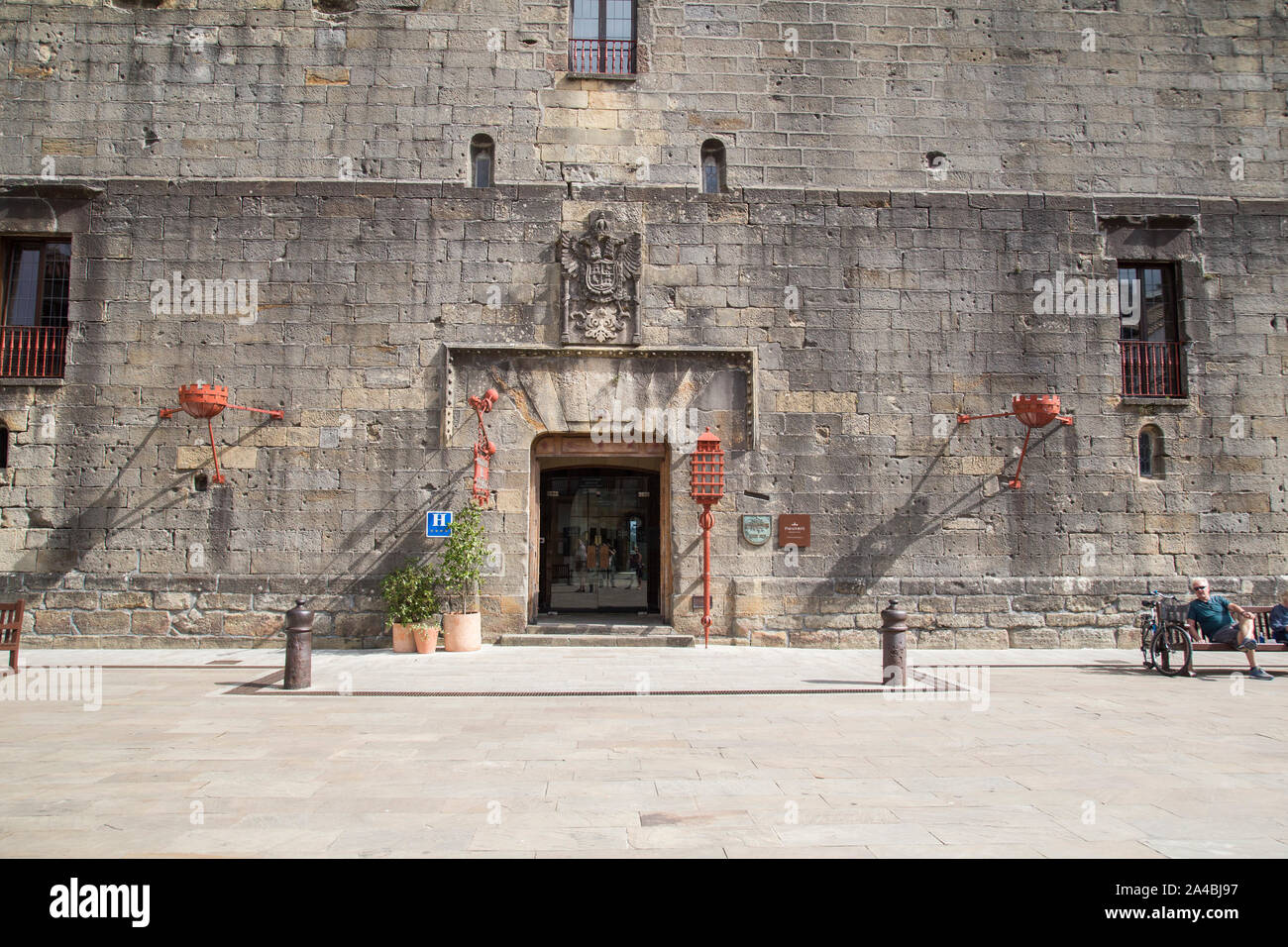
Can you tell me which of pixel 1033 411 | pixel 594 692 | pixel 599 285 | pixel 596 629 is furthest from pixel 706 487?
pixel 1033 411

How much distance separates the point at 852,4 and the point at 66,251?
12390 mm

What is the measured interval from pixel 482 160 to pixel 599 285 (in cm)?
270

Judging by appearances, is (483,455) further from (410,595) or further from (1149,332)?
(1149,332)

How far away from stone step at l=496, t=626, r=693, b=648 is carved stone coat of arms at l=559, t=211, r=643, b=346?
420cm

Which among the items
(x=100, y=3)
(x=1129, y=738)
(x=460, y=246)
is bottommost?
(x=1129, y=738)

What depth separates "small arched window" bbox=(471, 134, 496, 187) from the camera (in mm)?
12102

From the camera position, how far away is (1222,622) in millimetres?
9344

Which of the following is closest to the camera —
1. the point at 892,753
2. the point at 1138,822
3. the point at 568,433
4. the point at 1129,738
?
the point at 1138,822

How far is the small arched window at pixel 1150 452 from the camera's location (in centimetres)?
1209

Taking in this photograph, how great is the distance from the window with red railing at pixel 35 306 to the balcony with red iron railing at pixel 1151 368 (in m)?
15.6

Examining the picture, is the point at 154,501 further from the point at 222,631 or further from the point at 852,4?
the point at 852,4

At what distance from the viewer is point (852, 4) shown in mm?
12406

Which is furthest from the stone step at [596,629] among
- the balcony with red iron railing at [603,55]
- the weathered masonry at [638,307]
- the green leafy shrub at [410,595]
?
the balcony with red iron railing at [603,55]

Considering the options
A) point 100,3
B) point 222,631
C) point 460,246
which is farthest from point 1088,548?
point 100,3
